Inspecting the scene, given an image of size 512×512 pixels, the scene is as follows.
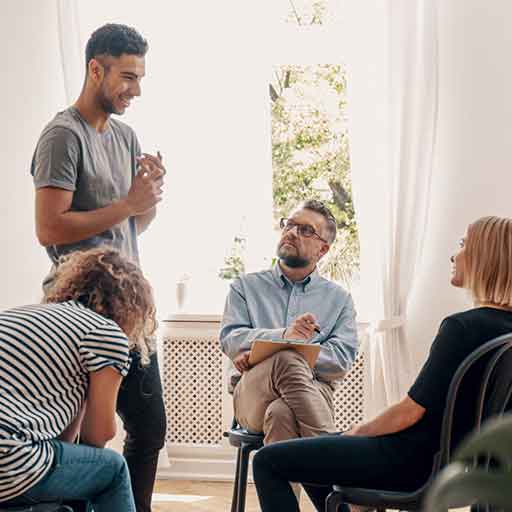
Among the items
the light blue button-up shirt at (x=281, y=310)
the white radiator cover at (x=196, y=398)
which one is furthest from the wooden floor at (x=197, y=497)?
the light blue button-up shirt at (x=281, y=310)

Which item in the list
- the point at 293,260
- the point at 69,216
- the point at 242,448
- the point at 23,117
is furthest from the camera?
the point at 23,117

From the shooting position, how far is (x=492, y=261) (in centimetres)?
195

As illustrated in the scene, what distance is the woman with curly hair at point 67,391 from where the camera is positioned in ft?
5.82

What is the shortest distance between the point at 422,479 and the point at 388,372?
197cm

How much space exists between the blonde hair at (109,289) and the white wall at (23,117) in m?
1.76

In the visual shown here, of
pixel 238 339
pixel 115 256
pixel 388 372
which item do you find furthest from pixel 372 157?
pixel 115 256

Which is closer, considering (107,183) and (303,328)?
(107,183)

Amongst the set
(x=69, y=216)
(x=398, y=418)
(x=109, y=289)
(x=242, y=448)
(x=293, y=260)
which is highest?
(x=69, y=216)

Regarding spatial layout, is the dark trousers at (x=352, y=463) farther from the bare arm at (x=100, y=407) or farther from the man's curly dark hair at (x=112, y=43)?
the man's curly dark hair at (x=112, y=43)

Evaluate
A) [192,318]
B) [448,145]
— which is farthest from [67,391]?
[448,145]

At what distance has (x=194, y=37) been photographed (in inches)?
169

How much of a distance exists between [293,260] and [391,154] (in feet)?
3.50

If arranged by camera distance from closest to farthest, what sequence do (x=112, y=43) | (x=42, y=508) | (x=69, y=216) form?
(x=42, y=508), (x=69, y=216), (x=112, y=43)

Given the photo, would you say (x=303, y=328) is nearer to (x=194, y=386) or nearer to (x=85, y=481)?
(x=85, y=481)
